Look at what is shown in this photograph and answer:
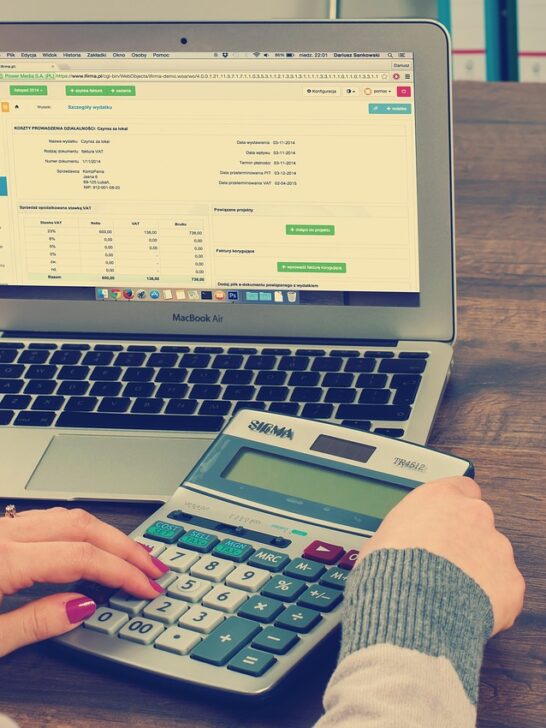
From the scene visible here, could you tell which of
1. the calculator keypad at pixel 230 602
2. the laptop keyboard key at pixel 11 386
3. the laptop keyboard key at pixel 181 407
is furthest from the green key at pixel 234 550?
the laptop keyboard key at pixel 11 386

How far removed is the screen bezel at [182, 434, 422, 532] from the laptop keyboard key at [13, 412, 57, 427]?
18 centimetres

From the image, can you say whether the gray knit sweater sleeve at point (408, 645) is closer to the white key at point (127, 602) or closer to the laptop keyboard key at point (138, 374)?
the white key at point (127, 602)

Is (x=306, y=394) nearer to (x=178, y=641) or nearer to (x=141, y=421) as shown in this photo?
(x=141, y=421)

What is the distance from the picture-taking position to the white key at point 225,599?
0.64 metres

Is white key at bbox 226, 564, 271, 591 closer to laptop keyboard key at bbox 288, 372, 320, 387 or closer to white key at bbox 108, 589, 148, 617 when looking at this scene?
white key at bbox 108, 589, 148, 617

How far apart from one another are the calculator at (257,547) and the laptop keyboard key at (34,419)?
0.18 metres

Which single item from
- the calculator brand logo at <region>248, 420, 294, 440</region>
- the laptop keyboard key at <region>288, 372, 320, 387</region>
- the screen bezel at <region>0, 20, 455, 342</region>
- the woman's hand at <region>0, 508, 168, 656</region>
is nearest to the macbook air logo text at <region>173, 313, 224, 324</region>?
the screen bezel at <region>0, 20, 455, 342</region>

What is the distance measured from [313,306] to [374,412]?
14 cm

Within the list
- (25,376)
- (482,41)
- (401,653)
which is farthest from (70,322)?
(482,41)

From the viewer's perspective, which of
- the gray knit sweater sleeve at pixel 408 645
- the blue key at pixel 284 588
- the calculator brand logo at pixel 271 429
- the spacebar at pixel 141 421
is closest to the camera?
the gray knit sweater sleeve at pixel 408 645

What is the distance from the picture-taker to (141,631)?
2.05ft

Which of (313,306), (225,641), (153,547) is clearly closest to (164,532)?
(153,547)

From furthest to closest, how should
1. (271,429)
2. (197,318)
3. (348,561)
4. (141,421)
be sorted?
(197,318)
(141,421)
(271,429)
(348,561)

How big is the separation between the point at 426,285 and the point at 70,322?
0.32 metres
